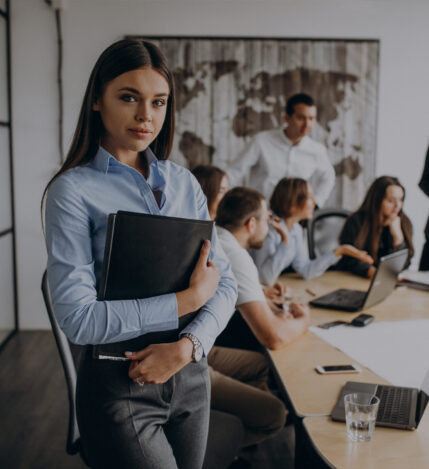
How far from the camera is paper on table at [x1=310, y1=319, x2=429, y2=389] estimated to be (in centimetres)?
148

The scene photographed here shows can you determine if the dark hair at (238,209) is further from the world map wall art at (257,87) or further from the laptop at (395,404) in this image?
the world map wall art at (257,87)

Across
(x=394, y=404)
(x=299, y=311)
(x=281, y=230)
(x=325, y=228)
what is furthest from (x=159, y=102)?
(x=325, y=228)

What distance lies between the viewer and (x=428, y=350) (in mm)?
1688

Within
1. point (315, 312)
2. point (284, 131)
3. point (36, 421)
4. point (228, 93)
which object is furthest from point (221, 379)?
point (228, 93)

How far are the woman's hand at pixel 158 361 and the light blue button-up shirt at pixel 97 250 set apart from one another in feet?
0.12

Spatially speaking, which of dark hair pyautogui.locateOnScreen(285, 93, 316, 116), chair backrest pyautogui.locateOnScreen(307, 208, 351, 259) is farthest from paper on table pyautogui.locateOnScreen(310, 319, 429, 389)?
dark hair pyautogui.locateOnScreen(285, 93, 316, 116)

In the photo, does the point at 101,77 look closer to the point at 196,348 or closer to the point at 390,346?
the point at 196,348

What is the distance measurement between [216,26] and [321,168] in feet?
4.48

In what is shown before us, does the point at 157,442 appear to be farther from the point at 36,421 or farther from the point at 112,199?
the point at 36,421

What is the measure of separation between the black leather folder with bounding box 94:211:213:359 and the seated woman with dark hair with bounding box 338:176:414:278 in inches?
83.9

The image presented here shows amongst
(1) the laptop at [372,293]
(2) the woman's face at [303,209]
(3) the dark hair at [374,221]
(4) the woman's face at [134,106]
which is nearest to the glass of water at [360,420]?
(4) the woman's face at [134,106]

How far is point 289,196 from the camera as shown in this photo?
117 inches

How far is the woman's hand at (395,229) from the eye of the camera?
3.06 m

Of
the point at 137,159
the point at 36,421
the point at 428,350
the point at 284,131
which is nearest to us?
the point at 137,159
